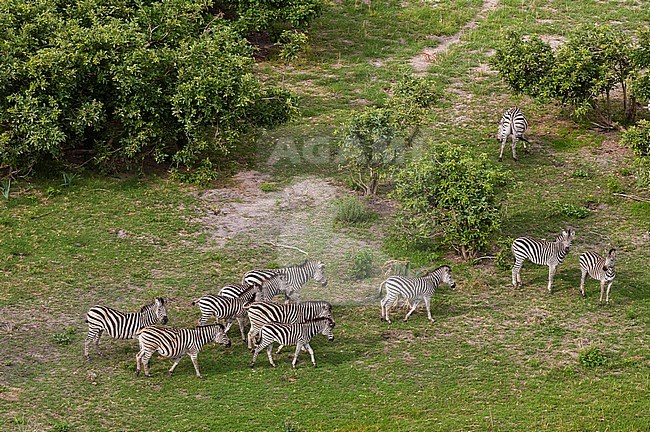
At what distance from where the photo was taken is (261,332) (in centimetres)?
1803

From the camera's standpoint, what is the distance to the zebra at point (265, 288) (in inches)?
758

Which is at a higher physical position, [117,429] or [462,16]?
[462,16]

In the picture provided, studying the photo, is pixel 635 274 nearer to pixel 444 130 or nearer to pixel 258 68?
pixel 444 130

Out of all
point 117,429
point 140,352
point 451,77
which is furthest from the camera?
point 451,77

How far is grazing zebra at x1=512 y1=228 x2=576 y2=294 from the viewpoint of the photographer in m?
20.8

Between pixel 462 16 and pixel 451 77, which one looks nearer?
pixel 451 77

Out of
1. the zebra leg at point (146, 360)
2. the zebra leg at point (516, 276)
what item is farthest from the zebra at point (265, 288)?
the zebra leg at point (516, 276)

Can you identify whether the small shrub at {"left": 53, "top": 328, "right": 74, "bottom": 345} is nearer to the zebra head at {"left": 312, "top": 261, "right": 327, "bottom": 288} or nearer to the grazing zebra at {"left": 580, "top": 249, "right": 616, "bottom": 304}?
the zebra head at {"left": 312, "top": 261, "right": 327, "bottom": 288}

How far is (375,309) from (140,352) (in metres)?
4.78

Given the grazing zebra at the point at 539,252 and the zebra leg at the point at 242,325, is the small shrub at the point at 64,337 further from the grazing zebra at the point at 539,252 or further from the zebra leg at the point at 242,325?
the grazing zebra at the point at 539,252

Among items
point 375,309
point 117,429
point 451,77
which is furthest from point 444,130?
point 117,429

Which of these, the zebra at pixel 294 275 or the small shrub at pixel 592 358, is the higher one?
the zebra at pixel 294 275

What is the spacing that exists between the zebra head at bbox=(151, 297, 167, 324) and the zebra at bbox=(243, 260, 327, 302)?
6.21 feet

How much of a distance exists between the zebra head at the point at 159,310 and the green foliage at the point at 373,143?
734cm
